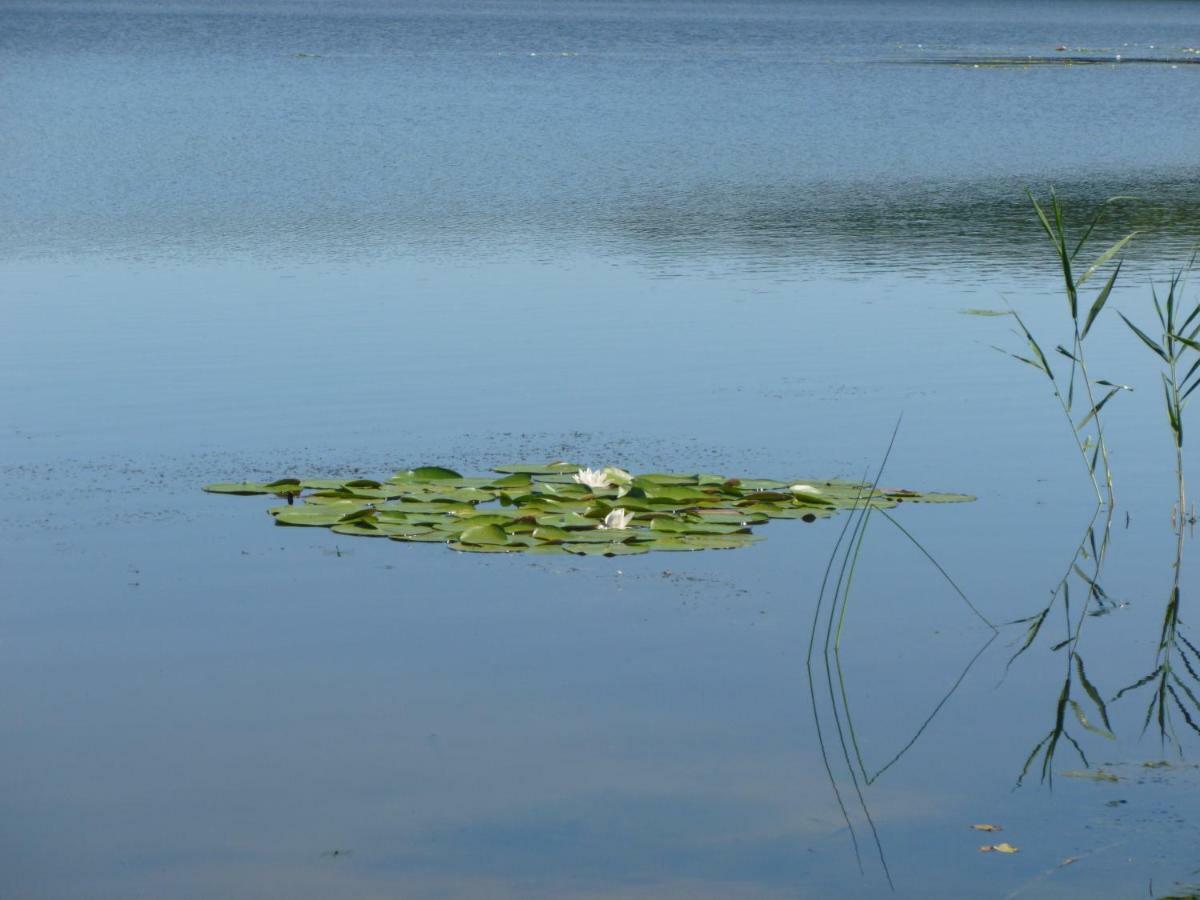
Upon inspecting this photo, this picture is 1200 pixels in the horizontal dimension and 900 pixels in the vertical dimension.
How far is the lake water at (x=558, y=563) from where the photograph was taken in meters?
4.34

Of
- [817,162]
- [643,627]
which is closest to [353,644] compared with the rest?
[643,627]

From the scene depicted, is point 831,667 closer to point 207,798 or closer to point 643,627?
point 643,627

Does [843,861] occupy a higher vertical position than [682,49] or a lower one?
lower

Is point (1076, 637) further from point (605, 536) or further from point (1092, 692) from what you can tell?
point (605, 536)

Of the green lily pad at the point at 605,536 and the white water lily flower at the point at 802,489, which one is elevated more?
the white water lily flower at the point at 802,489

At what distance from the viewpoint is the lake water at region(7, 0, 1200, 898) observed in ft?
14.2

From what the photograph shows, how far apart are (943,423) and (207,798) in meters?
5.32

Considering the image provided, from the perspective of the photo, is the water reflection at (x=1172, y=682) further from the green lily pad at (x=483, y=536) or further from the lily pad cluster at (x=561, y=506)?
the green lily pad at (x=483, y=536)

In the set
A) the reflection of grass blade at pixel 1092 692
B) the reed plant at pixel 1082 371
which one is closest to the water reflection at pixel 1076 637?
the reflection of grass blade at pixel 1092 692

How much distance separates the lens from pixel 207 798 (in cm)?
454

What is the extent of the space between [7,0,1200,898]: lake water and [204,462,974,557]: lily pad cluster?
0.41 ft

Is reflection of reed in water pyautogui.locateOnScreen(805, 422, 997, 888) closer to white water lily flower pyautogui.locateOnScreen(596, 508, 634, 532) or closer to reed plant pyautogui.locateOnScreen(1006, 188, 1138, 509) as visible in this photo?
white water lily flower pyautogui.locateOnScreen(596, 508, 634, 532)

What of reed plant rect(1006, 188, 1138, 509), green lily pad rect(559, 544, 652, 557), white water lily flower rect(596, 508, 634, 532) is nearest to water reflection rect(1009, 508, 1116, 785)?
reed plant rect(1006, 188, 1138, 509)

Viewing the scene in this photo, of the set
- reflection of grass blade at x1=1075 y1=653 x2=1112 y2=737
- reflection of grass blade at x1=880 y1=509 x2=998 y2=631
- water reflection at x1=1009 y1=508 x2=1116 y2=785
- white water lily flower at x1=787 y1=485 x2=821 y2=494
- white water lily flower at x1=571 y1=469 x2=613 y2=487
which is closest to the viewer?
water reflection at x1=1009 y1=508 x2=1116 y2=785
